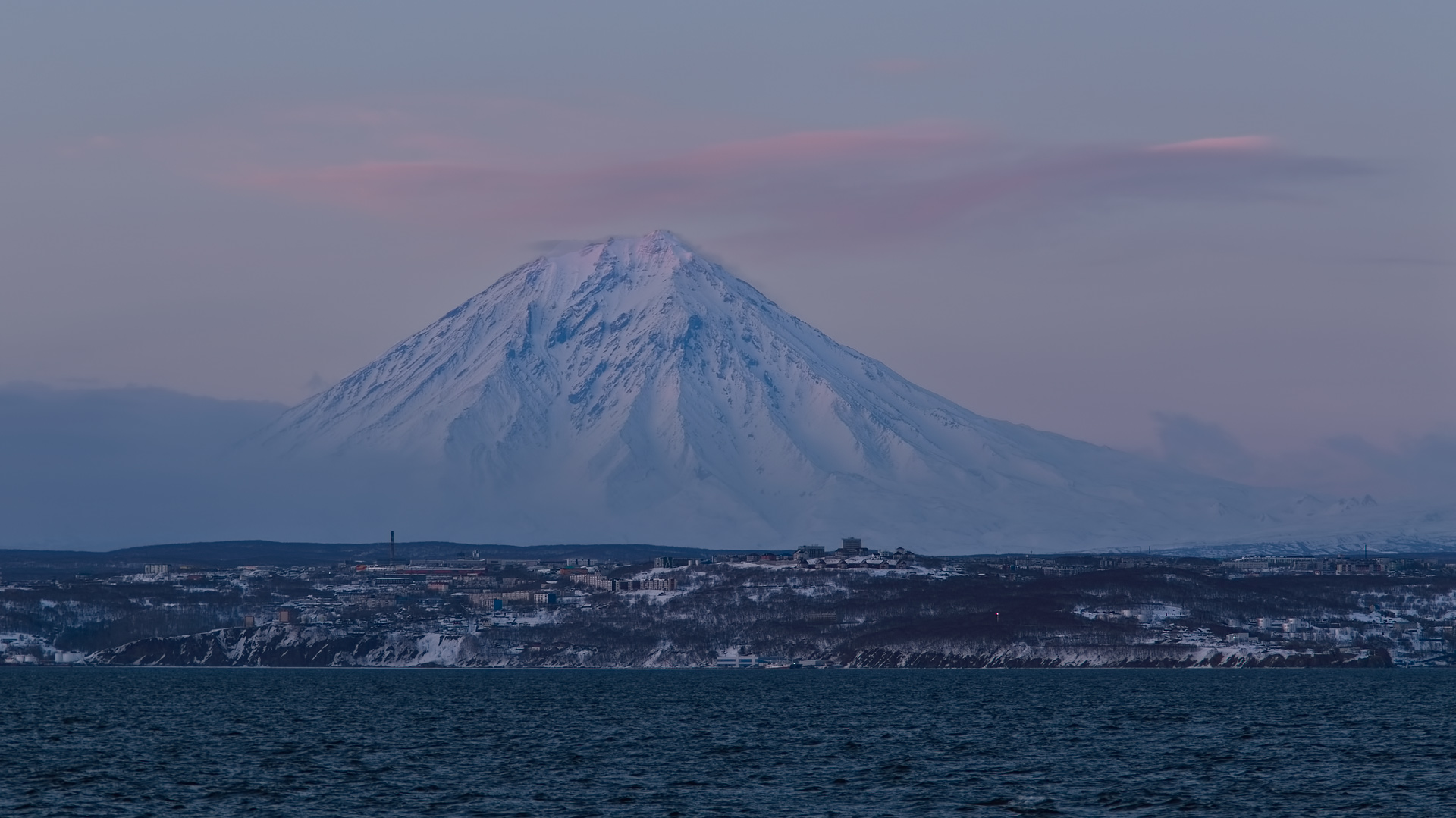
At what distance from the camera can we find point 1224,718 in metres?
180

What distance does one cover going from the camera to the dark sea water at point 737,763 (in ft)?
365

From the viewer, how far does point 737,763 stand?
443 feet

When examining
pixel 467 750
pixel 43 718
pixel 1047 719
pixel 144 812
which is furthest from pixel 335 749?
pixel 1047 719

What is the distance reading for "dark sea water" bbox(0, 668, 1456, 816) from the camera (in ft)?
365

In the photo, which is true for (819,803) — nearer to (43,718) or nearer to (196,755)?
(196,755)

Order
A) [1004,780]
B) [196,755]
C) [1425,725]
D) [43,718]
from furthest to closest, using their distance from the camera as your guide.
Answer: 1. [43,718]
2. [1425,725]
3. [196,755]
4. [1004,780]

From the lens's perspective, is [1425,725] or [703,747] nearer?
[703,747]

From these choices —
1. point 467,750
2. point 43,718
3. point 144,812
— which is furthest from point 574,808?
point 43,718

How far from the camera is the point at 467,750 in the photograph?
145000mm

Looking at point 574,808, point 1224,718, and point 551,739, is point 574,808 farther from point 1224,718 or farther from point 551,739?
point 1224,718

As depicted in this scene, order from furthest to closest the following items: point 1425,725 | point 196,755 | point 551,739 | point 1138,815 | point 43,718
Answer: point 43,718, point 1425,725, point 551,739, point 196,755, point 1138,815

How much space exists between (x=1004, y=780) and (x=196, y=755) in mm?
54082

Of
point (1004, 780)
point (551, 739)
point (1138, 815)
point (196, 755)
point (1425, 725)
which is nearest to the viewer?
point (1138, 815)

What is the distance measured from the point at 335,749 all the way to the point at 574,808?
41492 mm
